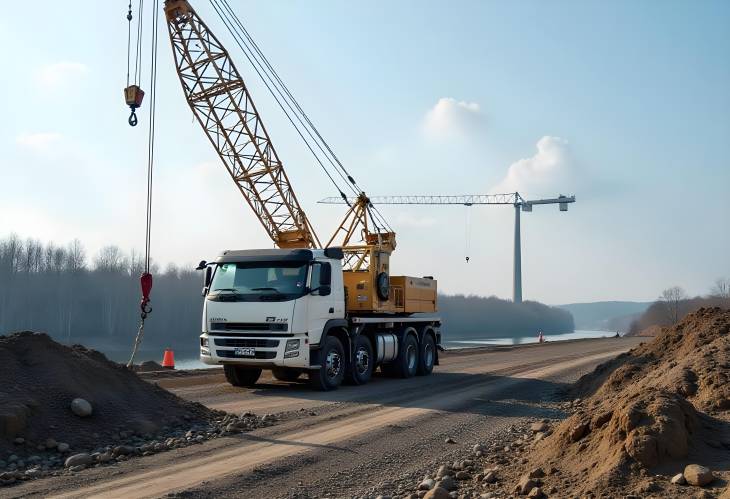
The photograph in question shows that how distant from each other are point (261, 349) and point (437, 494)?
28.9ft

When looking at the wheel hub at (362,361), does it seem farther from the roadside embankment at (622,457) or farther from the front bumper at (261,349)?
the roadside embankment at (622,457)

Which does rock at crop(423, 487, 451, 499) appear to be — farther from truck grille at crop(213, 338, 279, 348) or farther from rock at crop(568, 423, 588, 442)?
truck grille at crop(213, 338, 279, 348)

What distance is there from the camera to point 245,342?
14.6 meters

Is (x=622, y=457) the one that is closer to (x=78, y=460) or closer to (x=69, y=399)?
(x=78, y=460)

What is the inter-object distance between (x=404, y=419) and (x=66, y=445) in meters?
5.18

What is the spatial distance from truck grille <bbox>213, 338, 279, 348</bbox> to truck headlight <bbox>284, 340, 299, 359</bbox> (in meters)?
0.22

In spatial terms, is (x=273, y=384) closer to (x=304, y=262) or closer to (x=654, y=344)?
(x=304, y=262)

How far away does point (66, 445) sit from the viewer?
8.26 metres

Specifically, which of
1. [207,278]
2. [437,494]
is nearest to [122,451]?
[437,494]

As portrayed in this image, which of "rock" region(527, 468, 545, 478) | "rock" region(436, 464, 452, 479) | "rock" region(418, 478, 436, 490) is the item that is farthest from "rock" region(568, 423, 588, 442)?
"rock" region(418, 478, 436, 490)

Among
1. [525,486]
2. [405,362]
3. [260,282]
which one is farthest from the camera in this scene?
[405,362]

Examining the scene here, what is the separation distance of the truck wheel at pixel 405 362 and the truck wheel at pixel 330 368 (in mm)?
3107

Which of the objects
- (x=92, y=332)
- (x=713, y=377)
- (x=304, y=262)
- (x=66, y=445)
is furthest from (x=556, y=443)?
(x=92, y=332)

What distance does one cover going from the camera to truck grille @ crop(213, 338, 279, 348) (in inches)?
567
